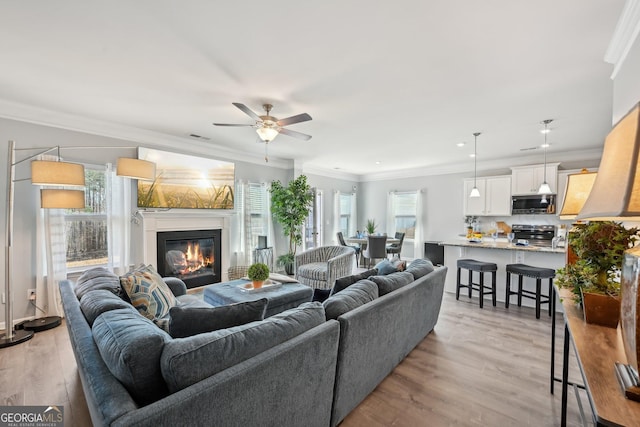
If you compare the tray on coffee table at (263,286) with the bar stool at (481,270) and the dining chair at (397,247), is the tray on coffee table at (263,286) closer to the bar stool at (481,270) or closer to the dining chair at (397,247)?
the bar stool at (481,270)

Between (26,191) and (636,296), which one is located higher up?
(26,191)

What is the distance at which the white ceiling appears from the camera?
1.82m

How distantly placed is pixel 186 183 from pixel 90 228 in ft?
4.78

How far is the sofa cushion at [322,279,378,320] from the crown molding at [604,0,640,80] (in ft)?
7.85

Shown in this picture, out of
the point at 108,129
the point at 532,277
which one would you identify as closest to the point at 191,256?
the point at 108,129

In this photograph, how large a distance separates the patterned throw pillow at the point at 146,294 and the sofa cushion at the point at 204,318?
938 millimetres

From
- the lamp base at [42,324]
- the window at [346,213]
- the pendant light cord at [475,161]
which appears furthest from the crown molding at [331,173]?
the lamp base at [42,324]

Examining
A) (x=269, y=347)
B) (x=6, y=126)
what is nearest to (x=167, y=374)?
(x=269, y=347)

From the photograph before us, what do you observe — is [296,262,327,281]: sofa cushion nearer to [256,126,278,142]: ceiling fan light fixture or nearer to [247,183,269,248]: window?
[247,183,269,248]: window

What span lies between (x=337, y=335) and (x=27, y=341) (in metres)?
3.56

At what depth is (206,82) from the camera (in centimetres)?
273

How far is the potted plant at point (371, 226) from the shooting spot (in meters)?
8.16

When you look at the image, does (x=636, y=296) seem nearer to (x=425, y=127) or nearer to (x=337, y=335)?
(x=337, y=335)

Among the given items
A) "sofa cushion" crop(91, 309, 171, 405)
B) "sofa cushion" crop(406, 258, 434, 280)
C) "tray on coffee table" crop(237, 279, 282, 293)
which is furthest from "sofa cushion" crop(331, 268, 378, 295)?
"sofa cushion" crop(91, 309, 171, 405)
